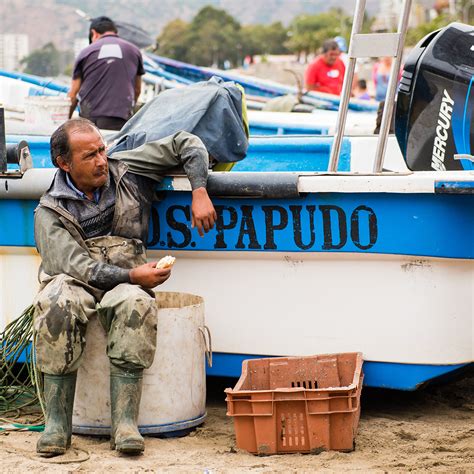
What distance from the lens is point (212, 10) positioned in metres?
139

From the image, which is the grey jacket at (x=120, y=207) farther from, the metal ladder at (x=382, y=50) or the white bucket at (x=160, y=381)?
the metal ladder at (x=382, y=50)

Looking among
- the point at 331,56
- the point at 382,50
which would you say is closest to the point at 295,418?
the point at 382,50

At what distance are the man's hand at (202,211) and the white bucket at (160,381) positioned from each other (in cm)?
35

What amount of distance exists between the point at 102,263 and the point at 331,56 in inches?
379

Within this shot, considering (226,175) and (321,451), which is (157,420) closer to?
(321,451)

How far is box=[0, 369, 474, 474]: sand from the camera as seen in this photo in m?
4.04

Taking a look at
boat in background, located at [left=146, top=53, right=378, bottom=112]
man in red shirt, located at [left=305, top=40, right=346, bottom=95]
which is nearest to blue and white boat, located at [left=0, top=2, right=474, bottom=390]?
Result: boat in background, located at [left=146, top=53, right=378, bottom=112]

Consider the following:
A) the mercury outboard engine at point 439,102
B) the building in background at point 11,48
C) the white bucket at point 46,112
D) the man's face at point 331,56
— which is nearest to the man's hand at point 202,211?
the mercury outboard engine at point 439,102

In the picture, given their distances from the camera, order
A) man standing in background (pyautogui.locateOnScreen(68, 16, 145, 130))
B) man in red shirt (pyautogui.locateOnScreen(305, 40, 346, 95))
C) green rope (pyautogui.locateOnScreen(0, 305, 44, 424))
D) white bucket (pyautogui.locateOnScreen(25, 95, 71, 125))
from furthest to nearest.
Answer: man in red shirt (pyautogui.locateOnScreen(305, 40, 346, 95))
white bucket (pyautogui.locateOnScreen(25, 95, 71, 125))
man standing in background (pyautogui.locateOnScreen(68, 16, 145, 130))
green rope (pyautogui.locateOnScreen(0, 305, 44, 424))

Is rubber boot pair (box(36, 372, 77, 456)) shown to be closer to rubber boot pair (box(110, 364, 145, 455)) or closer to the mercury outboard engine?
rubber boot pair (box(110, 364, 145, 455))

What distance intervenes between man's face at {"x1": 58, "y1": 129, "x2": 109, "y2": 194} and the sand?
42.3 inches

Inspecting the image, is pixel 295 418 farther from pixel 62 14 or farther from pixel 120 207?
pixel 62 14

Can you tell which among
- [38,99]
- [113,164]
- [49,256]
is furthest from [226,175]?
Result: [38,99]

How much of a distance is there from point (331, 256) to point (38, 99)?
6.59 meters
